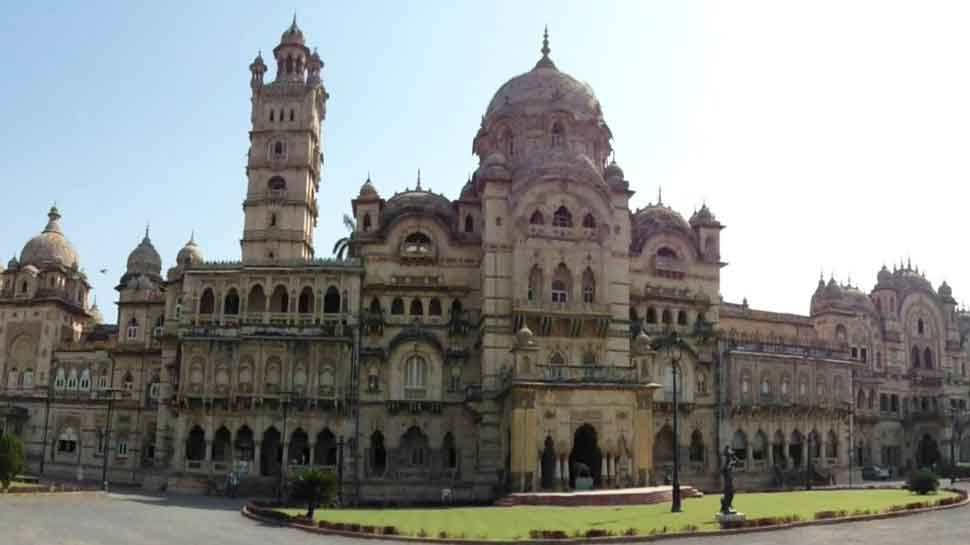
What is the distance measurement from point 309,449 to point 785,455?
2782cm

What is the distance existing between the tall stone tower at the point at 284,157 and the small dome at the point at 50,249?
14.9 metres

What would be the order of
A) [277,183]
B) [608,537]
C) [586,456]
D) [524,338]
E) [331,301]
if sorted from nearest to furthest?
[608,537] < [524,338] < [586,456] < [331,301] < [277,183]

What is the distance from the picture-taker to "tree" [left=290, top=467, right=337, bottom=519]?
102 feet

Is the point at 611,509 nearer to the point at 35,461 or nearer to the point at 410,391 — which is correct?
the point at 410,391

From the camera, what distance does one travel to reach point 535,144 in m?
54.0

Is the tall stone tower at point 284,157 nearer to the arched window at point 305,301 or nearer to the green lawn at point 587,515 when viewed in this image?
the arched window at point 305,301

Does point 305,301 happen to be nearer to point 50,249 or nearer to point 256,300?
point 256,300

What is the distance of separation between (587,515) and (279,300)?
23932 mm

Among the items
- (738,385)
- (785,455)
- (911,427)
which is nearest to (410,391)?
(738,385)

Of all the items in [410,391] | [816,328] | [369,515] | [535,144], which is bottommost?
[369,515]

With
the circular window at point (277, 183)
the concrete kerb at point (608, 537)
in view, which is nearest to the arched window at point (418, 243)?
the circular window at point (277, 183)

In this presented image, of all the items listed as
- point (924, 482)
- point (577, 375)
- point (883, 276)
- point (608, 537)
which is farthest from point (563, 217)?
point (883, 276)

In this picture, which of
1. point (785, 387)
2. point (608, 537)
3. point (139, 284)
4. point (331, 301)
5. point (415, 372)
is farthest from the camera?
point (139, 284)

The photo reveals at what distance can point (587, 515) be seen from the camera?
32156mm
